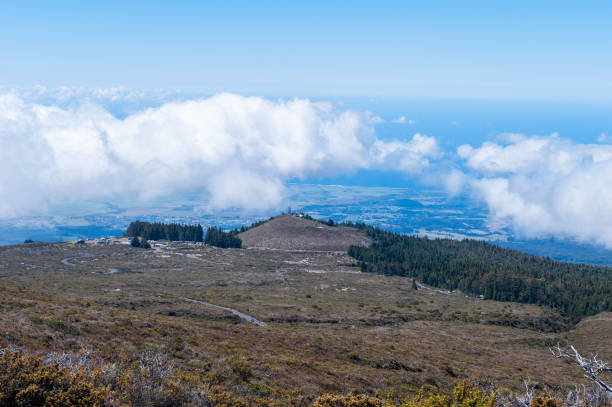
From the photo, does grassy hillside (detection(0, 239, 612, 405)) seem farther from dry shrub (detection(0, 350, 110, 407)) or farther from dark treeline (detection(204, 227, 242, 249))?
dark treeline (detection(204, 227, 242, 249))

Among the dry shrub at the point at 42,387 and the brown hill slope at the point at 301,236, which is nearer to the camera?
the dry shrub at the point at 42,387

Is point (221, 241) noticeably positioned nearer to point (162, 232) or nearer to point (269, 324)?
point (162, 232)

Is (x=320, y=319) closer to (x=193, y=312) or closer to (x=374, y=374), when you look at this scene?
(x=193, y=312)

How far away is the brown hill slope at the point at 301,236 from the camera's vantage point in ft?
443

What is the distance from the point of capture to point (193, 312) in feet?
138

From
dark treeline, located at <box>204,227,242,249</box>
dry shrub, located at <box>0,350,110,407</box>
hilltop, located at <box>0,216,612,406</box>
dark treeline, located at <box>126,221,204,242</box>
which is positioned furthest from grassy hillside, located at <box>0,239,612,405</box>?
dark treeline, located at <box>126,221,204,242</box>

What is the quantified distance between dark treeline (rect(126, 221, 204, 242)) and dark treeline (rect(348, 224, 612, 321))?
52908mm

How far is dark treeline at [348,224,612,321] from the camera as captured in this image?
87125mm

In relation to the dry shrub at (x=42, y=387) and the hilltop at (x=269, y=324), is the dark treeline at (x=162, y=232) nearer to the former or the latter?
the hilltop at (x=269, y=324)

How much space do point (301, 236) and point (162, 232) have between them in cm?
4539

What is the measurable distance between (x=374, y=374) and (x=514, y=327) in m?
45.0

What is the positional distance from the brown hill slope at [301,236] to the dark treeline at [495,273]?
8.26 metres

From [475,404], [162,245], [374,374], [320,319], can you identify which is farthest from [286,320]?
[162,245]

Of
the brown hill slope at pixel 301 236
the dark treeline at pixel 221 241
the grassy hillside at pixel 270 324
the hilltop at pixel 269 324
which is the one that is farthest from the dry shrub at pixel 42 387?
the brown hill slope at pixel 301 236
